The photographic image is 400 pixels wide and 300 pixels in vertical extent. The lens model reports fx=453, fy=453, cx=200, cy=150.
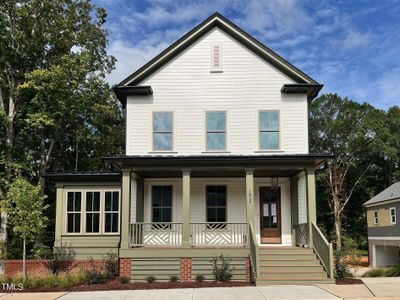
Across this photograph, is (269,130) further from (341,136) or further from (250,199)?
(341,136)

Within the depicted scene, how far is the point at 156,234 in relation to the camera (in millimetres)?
17703

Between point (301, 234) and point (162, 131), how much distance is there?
262 inches

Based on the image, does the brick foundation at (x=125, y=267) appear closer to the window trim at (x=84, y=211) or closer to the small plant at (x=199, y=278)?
the small plant at (x=199, y=278)

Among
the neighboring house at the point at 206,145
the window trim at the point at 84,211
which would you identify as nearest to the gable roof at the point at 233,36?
the neighboring house at the point at 206,145

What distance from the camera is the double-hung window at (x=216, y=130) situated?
17.9 metres

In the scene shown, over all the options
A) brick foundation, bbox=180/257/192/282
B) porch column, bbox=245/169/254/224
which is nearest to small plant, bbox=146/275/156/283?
brick foundation, bbox=180/257/192/282

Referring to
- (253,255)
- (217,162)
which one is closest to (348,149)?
(217,162)

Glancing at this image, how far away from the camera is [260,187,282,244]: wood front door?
1844cm

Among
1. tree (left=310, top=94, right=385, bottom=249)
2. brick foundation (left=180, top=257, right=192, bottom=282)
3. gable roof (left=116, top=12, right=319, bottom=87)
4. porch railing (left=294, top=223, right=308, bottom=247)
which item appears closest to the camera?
brick foundation (left=180, top=257, right=192, bottom=282)

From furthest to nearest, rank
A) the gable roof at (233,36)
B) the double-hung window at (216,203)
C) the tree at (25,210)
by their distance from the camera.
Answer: the double-hung window at (216,203)
the gable roof at (233,36)
the tree at (25,210)

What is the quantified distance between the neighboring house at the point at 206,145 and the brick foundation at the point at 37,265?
2.89 ft

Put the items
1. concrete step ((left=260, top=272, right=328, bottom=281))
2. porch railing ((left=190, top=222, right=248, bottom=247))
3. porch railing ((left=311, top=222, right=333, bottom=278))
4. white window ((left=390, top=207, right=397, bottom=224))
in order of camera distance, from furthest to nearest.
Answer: white window ((left=390, top=207, right=397, bottom=224)) → porch railing ((left=190, top=222, right=248, bottom=247)) → concrete step ((left=260, top=272, right=328, bottom=281)) → porch railing ((left=311, top=222, right=333, bottom=278))

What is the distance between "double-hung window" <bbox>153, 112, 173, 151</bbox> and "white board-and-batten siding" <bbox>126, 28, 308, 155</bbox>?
0.56 ft

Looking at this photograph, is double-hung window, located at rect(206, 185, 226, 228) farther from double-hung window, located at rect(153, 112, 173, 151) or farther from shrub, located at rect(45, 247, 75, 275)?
shrub, located at rect(45, 247, 75, 275)
